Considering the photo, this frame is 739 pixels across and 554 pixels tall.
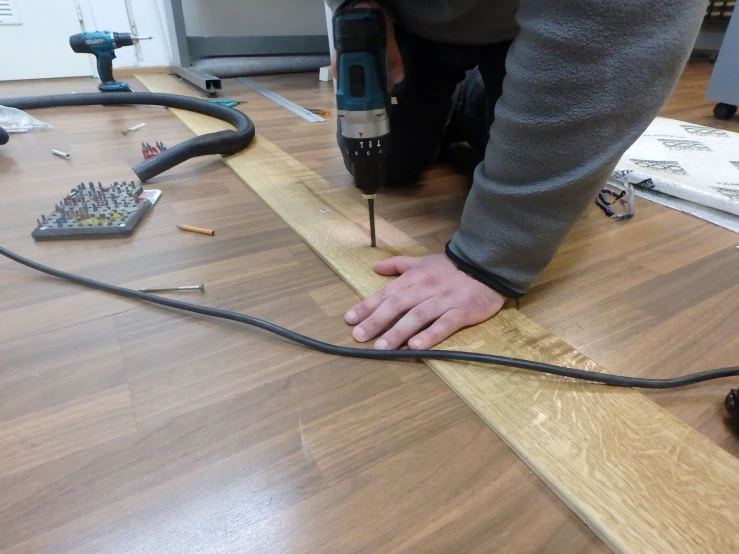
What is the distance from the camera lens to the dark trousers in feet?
3.20

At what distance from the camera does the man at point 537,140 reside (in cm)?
46

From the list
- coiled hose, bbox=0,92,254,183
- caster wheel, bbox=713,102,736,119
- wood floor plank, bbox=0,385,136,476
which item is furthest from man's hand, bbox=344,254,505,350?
caster wheel, bbox=713,102,736,119

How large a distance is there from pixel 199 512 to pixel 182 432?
0.09 m

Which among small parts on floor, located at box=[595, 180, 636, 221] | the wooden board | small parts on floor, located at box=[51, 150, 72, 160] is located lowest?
small parts on floor, located at box=[595, 180, 636, 221]

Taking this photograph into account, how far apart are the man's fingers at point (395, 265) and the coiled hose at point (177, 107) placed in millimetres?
640

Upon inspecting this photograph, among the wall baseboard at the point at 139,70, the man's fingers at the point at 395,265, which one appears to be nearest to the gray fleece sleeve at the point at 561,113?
the man's fingers at the point at 395,265

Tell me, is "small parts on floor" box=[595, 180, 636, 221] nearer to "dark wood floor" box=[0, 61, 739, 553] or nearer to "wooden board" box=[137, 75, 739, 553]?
"dark wood floor" box=[0, 61, 739, 553]

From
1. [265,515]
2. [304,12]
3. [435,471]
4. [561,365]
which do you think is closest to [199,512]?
[265,515]

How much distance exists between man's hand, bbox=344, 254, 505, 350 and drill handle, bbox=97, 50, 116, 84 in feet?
6.35

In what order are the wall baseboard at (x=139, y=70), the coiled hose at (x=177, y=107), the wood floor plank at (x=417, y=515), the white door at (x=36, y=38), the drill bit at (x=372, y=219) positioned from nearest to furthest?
the wood floor plank at (x=417, y=515) → the drill bit at (x=372, y=219) → the coiled hose at (x=177, y=107) → the white door at (x=36, y=38) → the wall baseboard at (x=139, y=70)

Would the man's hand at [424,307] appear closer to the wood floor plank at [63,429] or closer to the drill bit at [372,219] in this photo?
the drill bit at [372,219]

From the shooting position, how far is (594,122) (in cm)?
50

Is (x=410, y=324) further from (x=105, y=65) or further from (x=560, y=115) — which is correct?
(x=105, y=65)

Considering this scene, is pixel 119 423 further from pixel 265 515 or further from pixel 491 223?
pixel 491 223
